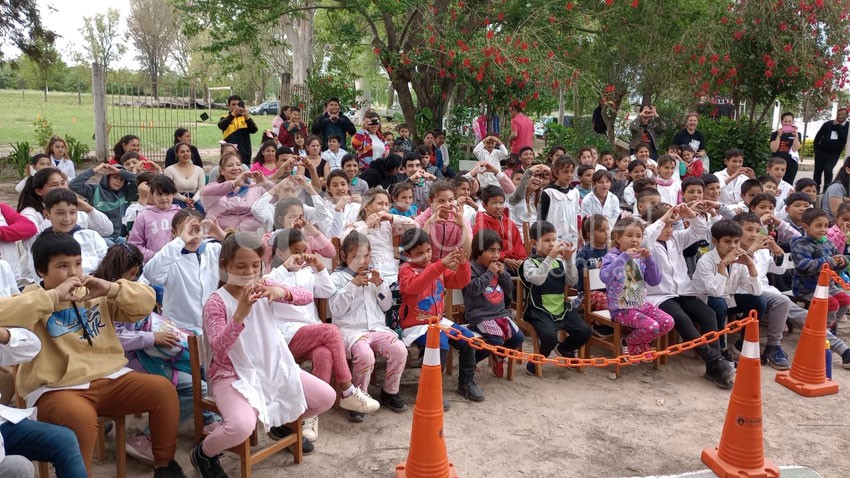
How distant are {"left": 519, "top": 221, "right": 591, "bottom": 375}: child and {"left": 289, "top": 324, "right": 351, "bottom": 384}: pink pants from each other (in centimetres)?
168

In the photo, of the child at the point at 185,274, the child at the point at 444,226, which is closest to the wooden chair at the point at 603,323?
the child at the point at 444,226

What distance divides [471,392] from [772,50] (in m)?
9.80

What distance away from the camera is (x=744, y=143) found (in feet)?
41.3

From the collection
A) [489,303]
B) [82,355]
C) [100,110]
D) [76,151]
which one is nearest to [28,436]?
[82,355]

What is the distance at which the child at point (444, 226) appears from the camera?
5477 mm

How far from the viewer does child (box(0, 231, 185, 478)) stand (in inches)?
123

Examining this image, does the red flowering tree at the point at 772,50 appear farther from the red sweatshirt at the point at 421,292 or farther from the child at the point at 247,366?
the child at the point at 247,366

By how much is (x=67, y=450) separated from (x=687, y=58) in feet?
39.3

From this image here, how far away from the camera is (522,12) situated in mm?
11273

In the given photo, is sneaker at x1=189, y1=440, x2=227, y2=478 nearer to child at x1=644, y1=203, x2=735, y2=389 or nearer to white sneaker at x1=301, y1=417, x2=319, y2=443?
white sneaker at x1=301, y1=417, x2=319, y2=443

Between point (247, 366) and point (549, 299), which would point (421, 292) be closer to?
point (549, 299)

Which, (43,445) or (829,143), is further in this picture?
(829,143)

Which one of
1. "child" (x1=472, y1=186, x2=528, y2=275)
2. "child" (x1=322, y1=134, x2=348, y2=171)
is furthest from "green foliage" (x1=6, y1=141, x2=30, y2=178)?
"child" (x1=472, y1=186, x2=528, y2=275)

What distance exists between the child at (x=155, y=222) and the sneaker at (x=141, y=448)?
5.29ft
